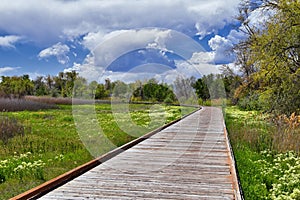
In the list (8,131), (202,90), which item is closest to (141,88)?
(8,131)

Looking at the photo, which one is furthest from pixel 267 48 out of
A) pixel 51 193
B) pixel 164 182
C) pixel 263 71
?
pixel 51 193

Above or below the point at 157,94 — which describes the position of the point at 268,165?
below

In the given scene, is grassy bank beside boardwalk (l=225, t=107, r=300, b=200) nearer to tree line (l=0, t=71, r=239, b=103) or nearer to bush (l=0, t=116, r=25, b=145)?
tree line (l=0, t=71, r=239, b=103)

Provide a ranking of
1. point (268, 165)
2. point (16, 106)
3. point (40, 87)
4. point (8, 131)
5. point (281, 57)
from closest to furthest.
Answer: point (268, 165) < point (8, 131) < point (281, 57) < point (16, 106) < point (40, 87)

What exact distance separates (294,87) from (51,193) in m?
15.2

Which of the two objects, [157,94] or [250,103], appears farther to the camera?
[157,94]

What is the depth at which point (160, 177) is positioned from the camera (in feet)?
16.9

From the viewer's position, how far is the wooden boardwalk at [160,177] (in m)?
4.31

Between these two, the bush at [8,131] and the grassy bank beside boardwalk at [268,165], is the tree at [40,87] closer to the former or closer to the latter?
the bush at [8,131]

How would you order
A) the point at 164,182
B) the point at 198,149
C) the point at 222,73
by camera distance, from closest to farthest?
the point at 164,182 < the point at 198,149 < the point at 222,73

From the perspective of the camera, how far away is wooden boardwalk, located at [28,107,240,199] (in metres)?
4.31

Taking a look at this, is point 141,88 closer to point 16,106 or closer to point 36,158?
point 16,106

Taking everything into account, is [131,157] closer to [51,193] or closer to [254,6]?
[51,193]

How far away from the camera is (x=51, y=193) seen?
429 centimetres
